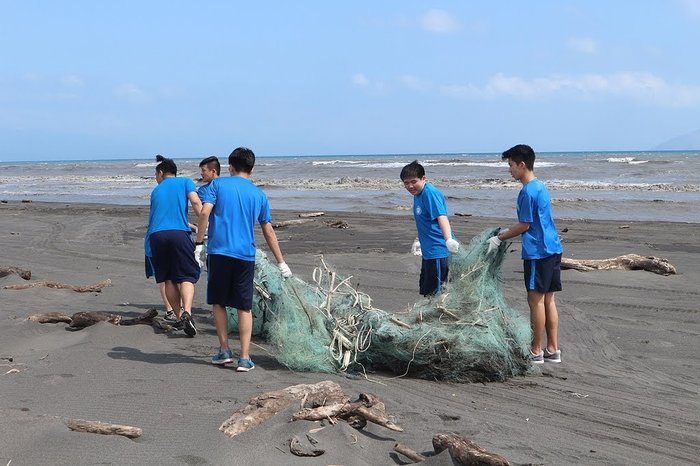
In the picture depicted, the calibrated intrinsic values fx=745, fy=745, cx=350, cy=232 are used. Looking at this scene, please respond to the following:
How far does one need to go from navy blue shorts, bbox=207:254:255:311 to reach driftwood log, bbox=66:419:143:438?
178cm

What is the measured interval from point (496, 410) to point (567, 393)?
2.77ft

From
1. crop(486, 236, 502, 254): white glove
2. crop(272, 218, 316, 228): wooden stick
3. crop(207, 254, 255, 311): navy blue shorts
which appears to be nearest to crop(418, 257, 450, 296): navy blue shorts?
crop(486, 236, 502, 254): white glove

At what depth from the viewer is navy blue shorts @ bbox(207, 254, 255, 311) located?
5.53 m

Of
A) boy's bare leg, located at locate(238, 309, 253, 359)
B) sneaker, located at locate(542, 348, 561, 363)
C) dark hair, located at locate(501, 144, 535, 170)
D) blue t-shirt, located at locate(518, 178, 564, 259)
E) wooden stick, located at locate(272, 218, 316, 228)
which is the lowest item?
sneaker, located at locate(542, 348, 561, 363)

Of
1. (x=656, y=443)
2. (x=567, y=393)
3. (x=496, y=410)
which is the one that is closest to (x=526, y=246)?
(x=567, y=393)

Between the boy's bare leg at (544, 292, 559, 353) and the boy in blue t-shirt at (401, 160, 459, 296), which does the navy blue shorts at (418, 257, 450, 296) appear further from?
the boy's bare leg at (544, 292, 559, 353)

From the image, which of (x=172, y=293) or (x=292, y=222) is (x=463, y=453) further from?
(x=292, y=222)

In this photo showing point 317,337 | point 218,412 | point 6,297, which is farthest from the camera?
point 6,297

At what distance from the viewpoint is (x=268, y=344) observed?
21.5 feet

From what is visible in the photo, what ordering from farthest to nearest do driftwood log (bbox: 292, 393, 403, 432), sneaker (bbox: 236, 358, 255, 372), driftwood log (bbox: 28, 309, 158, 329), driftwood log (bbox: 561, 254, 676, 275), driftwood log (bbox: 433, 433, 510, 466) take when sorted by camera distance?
driftwood log (bbox: 561, 254, 676, 275), driftwood log (bbox: 28, 309, 158, 329), sneaker (bbox: 236, 358, 255, 372), driftwood log (bbox: 292, 393, 403, 432), driftwood log (bbox: 433, 433, 510, 466)

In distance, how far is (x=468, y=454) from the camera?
3605 mm

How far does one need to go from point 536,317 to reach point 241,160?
278 cm

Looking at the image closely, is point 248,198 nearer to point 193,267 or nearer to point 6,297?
point 193,267

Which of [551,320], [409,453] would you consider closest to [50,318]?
[409,453]
